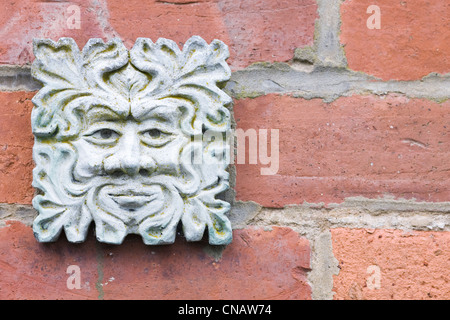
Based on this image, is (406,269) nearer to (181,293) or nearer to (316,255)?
(316,255)

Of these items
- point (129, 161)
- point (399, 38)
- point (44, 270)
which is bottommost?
point (44, 270)

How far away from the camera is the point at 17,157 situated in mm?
757

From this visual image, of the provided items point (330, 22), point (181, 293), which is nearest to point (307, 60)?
point (330, 22)

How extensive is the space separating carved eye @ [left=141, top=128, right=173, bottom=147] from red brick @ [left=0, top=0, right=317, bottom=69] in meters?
0.15

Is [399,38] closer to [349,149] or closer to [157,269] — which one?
[349,149]

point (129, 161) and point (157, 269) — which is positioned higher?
point (129, 161)

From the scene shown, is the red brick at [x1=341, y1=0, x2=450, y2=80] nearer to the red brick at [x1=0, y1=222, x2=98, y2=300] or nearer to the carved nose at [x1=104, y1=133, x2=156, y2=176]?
the carved nose at [x1=104, y1=133, x2=156, y2=176]

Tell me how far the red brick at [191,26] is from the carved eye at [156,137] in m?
0.15

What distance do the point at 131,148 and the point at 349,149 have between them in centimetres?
31

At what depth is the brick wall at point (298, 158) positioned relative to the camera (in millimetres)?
740

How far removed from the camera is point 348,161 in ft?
2.49

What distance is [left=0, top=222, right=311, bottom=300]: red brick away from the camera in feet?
2.42

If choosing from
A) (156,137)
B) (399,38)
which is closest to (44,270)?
(156,137)

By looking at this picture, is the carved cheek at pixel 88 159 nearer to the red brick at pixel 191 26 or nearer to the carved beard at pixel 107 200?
the carved beard at pixel 107 200
